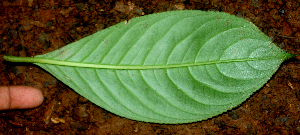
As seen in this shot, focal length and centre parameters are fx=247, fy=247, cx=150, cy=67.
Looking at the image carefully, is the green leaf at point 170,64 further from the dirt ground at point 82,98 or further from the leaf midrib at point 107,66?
the dirt ground at point 82,98

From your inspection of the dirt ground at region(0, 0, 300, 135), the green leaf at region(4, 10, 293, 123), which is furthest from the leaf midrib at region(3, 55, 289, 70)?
the dirt ground at region(0, 0, 300, 135)

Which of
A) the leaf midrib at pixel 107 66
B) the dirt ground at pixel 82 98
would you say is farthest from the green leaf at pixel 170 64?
the dirt ground at pixel 82 98

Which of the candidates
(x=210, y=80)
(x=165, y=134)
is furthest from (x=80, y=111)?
(x=210, y=80)

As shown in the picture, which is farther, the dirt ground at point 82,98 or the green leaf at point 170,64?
the dirt ground at point 82,98

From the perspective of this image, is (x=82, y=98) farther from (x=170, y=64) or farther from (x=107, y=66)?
(x=170, y=64)

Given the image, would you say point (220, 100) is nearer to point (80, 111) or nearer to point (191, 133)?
point (191, 133)
